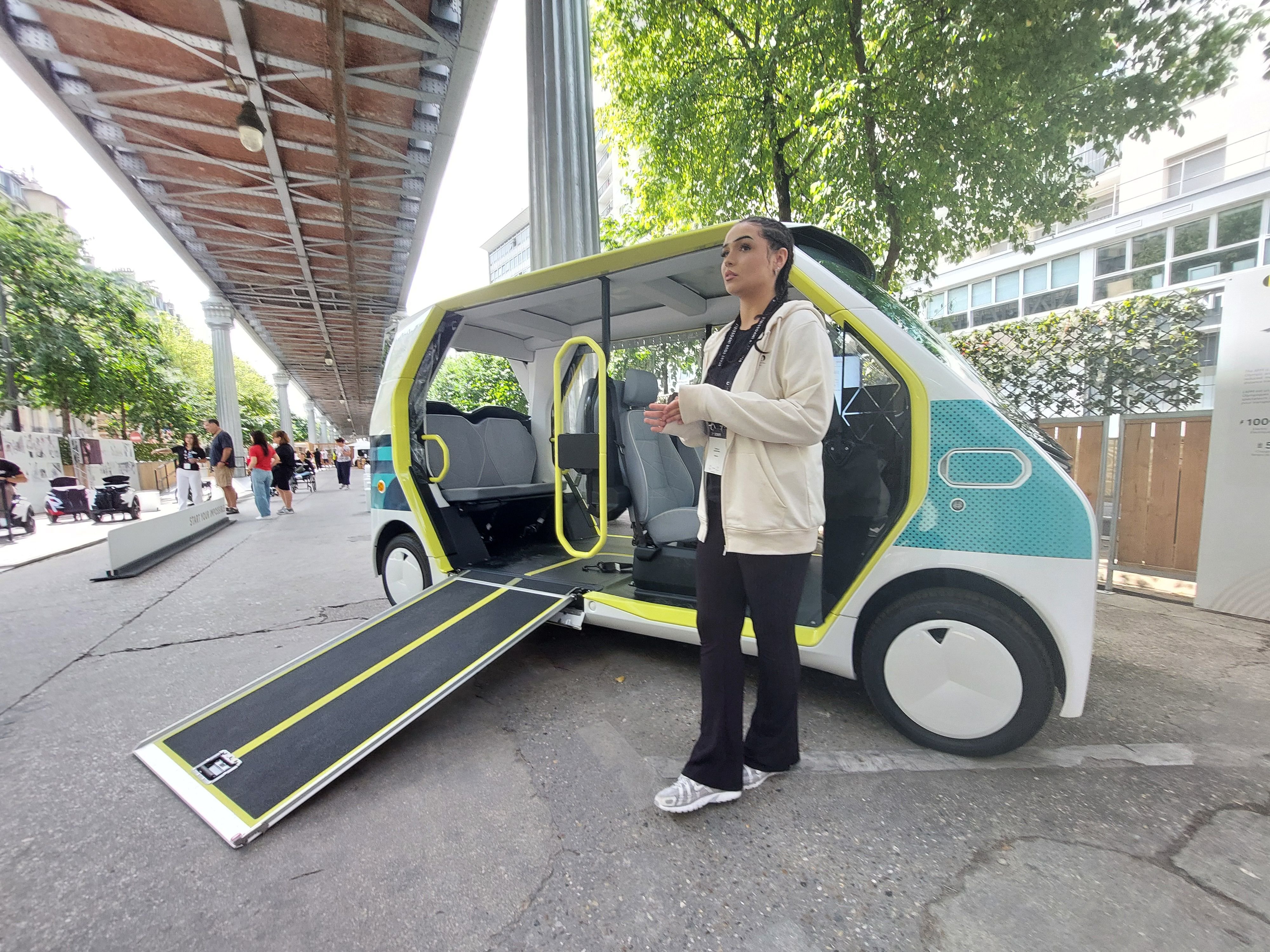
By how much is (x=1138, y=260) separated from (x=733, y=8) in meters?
15.3

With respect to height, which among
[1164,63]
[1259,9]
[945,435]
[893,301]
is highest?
[1259,9]

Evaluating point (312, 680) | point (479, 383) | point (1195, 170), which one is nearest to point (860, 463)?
point (312, 680)

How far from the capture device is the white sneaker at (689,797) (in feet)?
6.02

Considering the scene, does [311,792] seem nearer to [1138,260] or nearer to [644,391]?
[644,391]

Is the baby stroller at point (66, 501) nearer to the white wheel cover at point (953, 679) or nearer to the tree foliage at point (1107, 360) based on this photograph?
the white wheel cover at point (953, 679)

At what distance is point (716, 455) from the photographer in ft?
5.98

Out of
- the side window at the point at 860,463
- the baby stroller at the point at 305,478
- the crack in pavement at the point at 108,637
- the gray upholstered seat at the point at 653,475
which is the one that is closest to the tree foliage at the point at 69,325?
the baby stroller at the point at 305,478

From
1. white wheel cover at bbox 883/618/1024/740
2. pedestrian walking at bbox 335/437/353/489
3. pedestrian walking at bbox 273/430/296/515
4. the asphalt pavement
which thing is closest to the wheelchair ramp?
the asphalt pavement

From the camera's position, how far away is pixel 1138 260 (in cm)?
1488

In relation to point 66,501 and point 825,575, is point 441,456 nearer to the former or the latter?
point 825,575

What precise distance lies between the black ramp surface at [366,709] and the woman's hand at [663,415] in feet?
4.92

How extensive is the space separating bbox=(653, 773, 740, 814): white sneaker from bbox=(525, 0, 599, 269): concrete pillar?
559 cm

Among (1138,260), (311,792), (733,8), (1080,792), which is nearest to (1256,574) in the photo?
(1080,792)

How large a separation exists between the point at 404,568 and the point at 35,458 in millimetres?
13494
